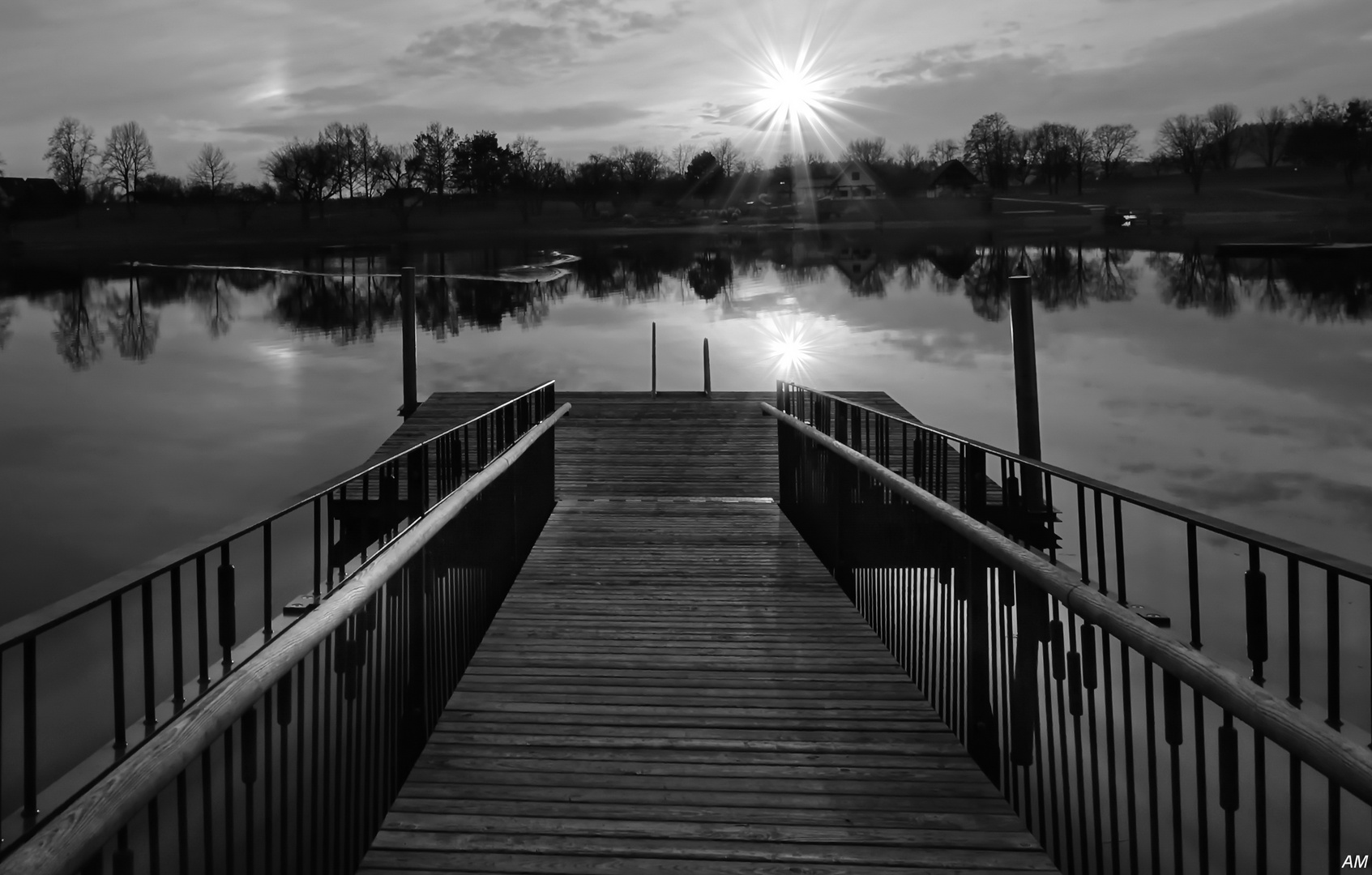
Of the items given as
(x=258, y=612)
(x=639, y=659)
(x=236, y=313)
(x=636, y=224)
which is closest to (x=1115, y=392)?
(x=258, y=612)

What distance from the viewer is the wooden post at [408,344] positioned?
17.5m

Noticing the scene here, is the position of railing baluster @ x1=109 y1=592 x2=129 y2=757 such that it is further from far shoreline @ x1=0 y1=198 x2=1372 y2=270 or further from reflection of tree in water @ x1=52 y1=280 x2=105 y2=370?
far shoreline @ x1=0 y1=198 x2=1372 y2=270

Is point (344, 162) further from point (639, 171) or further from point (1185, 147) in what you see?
point (1185, 147)

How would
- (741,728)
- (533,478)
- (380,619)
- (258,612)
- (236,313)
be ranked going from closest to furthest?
(380,619)
(741,728)
(533,478)
(258,612)
(236,313)

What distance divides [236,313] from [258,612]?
177ft

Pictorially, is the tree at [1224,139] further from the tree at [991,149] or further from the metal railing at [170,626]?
the metal railing at [170,626]

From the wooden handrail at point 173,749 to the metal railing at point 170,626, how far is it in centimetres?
3

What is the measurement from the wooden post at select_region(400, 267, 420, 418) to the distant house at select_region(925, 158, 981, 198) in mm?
126222

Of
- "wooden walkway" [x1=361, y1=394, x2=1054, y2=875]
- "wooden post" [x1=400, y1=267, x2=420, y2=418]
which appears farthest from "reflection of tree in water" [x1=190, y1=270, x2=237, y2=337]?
"wooden walkway" [x1=361, y1=394, x2=1054, y2=875]

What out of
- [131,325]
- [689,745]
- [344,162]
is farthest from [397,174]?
[689,745]

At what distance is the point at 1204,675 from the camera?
7.82 ft

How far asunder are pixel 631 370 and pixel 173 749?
36668 millimetres

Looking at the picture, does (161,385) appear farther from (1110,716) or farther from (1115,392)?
(1110,716)

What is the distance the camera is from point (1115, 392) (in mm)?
37125
